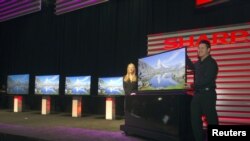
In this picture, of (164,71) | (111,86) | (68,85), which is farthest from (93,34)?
(164,71)

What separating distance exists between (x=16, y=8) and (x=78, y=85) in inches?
199

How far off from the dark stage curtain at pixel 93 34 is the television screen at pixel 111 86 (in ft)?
2.84

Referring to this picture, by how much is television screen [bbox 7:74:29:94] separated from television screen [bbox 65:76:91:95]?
193 cm

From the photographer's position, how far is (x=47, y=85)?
11.0m

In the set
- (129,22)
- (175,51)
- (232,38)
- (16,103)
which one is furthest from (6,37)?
(175,51)

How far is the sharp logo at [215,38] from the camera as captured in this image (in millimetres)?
7562

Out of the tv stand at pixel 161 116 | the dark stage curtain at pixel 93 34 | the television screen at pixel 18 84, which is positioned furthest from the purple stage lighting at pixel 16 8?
the tv stand at pixel 161 116

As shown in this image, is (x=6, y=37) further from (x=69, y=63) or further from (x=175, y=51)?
(x=175, y=51)

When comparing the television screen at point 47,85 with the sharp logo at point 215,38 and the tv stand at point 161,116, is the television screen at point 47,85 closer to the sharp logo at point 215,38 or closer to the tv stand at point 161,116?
the sharp logo at point 215,38

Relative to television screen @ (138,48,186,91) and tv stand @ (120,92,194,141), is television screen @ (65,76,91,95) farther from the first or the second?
television screen @ (138,48,186,91)

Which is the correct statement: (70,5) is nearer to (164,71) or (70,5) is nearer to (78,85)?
(78,85)

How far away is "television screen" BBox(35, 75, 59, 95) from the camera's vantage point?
10.9 metres

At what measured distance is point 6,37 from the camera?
585 inches

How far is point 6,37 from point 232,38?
34.2ft
